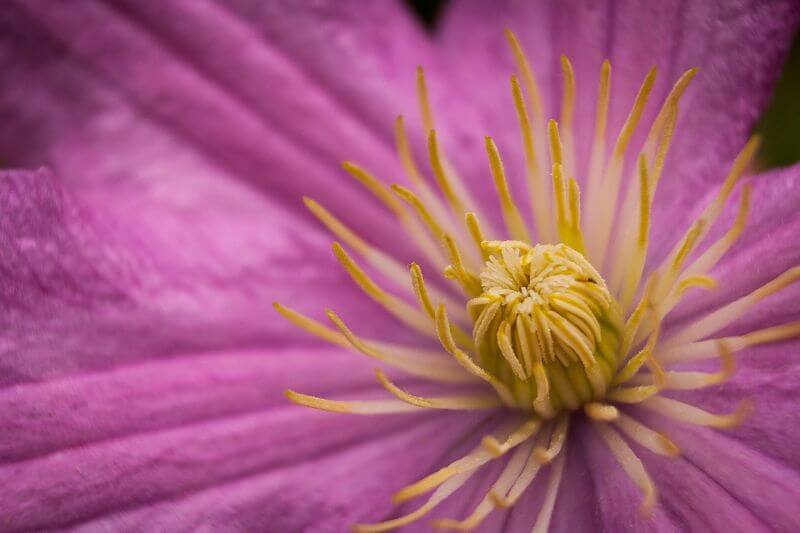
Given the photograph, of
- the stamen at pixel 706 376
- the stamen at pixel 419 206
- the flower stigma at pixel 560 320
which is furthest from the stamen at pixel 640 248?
the stamen at pixel 419 206

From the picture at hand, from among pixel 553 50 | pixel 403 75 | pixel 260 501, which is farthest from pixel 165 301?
pixel 553 50

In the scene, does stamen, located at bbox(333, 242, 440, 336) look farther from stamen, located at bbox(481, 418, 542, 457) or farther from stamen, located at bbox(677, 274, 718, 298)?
stamen, located at bbox(677, 274, 718, 298)

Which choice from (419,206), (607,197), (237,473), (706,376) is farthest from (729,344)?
(237,473)

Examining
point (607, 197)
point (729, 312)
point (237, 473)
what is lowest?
point (237, 473)

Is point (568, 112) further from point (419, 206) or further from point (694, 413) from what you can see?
point (694, 413)

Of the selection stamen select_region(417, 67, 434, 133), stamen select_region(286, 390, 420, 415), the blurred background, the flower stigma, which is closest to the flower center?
the flower stigma
